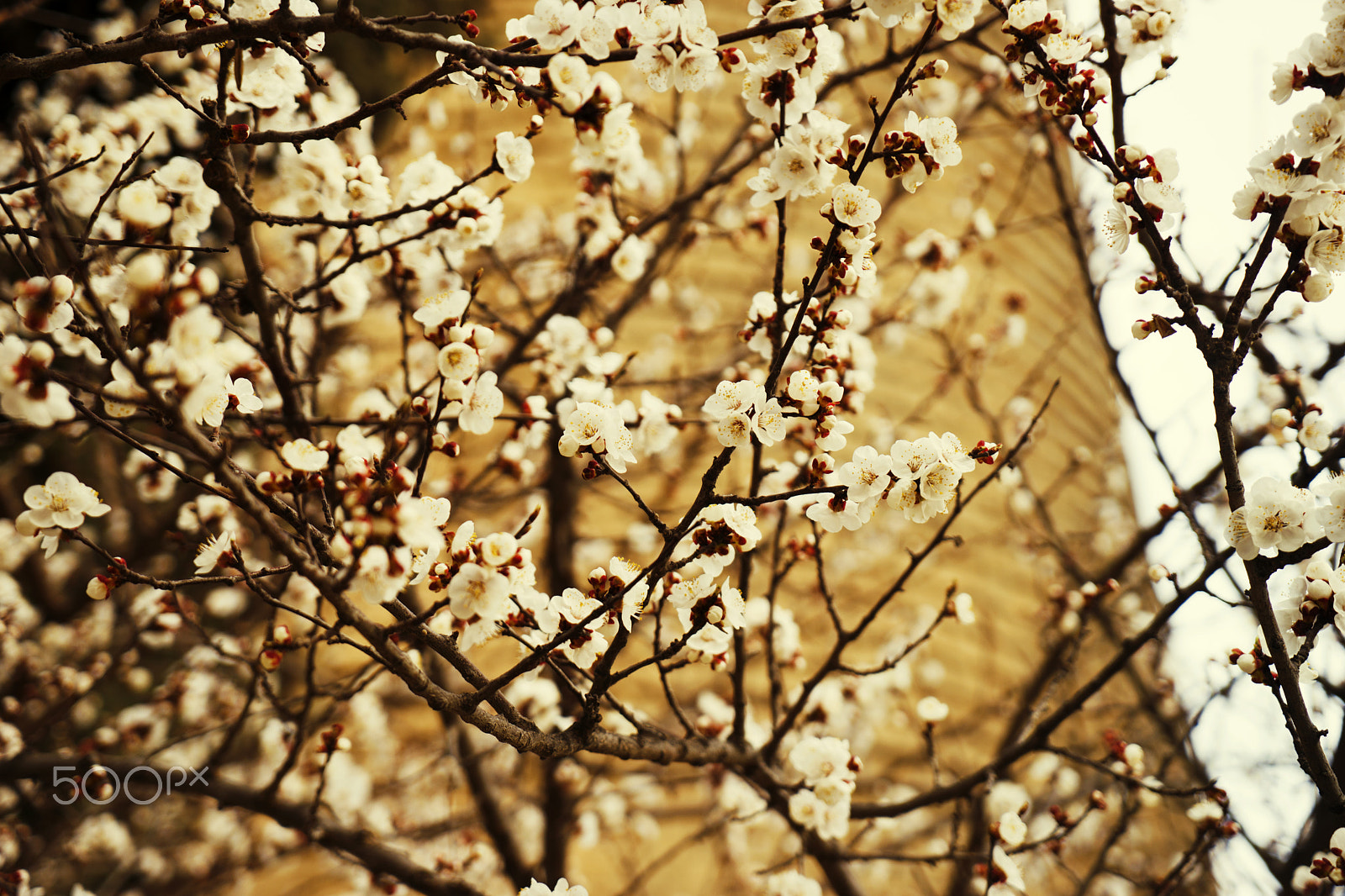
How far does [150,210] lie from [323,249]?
302 cm

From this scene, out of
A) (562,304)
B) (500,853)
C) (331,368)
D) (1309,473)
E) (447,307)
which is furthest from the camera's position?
(331,368)

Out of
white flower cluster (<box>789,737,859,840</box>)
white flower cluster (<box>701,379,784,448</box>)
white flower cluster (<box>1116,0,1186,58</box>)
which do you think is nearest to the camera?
white flower cluster (<box>701,379,784,448</box>)

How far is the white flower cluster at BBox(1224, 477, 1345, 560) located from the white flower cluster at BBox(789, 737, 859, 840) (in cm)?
114

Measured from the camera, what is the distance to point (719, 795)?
157 inches

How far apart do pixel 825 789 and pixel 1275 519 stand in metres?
1.31

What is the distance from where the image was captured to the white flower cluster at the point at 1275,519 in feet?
4.99

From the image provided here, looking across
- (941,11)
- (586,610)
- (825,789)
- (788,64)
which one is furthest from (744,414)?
(825,789)

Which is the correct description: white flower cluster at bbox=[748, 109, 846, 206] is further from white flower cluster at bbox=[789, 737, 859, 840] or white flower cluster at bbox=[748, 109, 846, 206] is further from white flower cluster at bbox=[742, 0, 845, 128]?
white flower cluster at bbox=[789, 737, 859, 840]

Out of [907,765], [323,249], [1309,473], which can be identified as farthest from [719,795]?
[323,249]

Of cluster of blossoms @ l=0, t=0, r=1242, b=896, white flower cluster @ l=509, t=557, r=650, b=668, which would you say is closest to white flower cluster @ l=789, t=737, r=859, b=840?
cluster of blossoms @ l=0, t=0, r=1242, b=896

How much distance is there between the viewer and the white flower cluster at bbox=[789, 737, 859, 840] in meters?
2.20

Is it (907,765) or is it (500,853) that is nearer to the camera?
(500,853)

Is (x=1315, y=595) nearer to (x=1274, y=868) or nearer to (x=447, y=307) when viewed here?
(x=1274, y=868)

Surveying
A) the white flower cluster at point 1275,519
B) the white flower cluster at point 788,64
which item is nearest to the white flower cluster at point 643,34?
the white flower cluster at point 788,64
